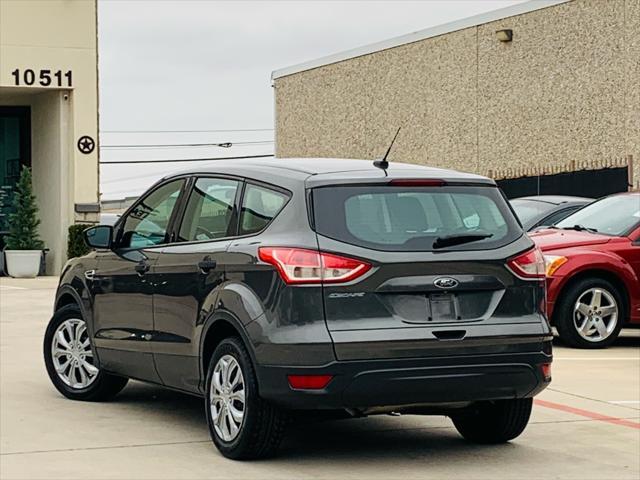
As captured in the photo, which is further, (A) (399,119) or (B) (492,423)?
(A) (399,119)

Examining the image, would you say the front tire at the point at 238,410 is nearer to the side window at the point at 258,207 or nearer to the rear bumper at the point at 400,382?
the rear bumper at the point at 400,382

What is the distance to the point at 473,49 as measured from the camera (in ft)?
107

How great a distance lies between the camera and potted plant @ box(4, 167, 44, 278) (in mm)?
28203

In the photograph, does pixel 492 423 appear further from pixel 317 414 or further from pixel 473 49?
pixel 473 49

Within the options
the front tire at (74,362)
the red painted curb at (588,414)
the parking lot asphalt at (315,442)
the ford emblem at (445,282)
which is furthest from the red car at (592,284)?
the ford emblem at (445,282)

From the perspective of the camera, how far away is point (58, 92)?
95.6ft


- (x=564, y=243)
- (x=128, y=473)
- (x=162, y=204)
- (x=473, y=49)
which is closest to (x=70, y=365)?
(x=162, y=204)

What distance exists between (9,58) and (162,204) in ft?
66.3

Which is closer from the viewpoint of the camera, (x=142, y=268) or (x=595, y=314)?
(x=142, y=268)

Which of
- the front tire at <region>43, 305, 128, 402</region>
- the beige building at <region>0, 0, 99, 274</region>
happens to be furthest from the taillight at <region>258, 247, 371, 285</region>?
the beige building at <region>0, 0, 99, 274</region>

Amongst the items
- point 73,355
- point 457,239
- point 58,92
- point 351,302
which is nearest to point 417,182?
point 457,239

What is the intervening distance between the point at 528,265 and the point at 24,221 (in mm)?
22282

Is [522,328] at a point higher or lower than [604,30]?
lower

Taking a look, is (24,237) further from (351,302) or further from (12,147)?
(351,302)
